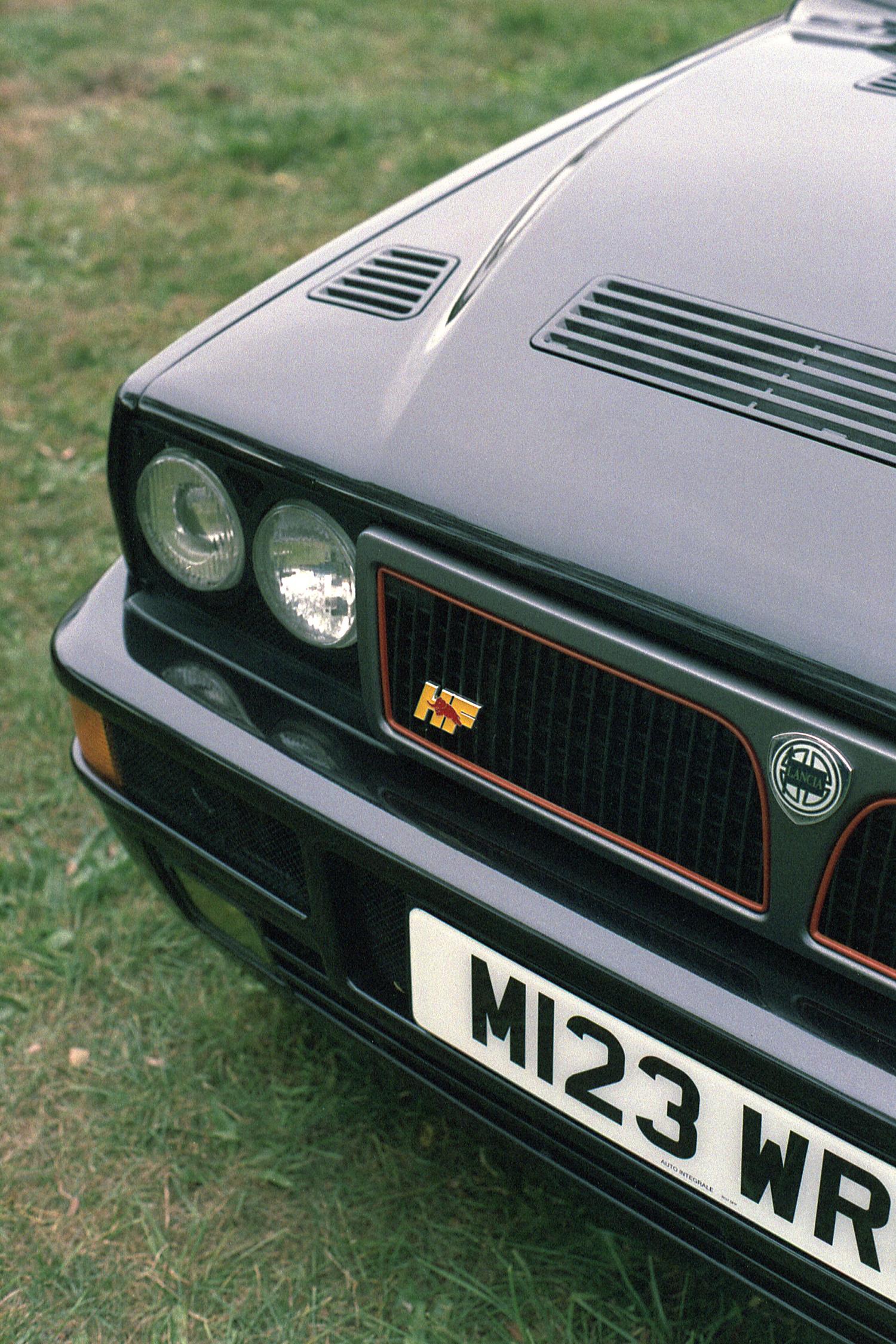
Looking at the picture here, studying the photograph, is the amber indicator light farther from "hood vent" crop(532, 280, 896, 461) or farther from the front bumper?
"hood vent" crop(532, 280, 896, 461)

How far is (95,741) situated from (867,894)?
39.4 inches

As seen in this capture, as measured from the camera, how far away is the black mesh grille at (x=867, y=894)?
1089 mm

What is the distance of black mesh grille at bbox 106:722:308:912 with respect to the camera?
1.48 metres

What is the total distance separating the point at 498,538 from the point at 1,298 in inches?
136

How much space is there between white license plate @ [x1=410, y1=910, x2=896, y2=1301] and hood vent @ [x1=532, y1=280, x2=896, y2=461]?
2.04 feet

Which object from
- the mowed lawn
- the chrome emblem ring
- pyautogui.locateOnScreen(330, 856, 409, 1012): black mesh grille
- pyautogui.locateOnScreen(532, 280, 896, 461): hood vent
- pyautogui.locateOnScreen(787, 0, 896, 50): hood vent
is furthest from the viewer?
pyautogui.locateOnScreen(787, 0, 896, 50): hood vent

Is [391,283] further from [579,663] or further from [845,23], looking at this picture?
[845,23]

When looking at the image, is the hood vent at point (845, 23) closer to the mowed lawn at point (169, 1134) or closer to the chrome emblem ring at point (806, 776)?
the mowed lawn at point (169, 1134)

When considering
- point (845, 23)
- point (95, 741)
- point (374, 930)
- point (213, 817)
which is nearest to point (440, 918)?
point (374, 930)

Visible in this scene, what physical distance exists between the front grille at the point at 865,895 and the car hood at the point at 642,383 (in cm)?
14

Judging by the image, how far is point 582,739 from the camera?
124 cm

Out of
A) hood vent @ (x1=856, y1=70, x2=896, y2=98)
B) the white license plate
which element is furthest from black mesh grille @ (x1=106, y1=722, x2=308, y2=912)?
hood vent @ (x1=856, y1=70, x2=896, y2=98)

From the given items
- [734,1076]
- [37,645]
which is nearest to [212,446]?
[734,1076]

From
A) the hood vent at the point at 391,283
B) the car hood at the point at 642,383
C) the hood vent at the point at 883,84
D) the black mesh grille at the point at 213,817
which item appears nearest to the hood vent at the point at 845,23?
the hood vent at the point at 883,84
